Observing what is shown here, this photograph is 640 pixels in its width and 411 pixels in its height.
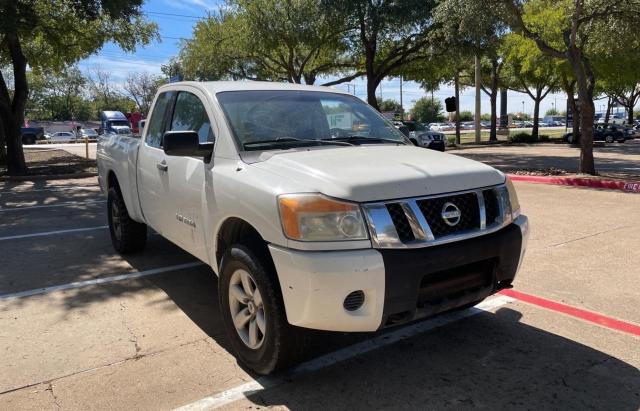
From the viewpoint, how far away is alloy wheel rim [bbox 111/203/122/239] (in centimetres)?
604

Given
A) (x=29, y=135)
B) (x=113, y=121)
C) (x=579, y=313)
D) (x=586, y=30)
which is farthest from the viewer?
(x=29, y=135)

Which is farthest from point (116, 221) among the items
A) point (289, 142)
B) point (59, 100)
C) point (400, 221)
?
point (59, 100)

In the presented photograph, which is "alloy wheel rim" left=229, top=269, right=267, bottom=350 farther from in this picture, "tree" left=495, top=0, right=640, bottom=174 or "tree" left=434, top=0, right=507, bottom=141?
"tree" left=495, top=0, right=640, bottom=174

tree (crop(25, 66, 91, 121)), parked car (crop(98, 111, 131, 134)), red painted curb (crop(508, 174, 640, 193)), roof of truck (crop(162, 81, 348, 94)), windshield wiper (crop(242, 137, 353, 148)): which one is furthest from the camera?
tree (crop(25, 66, 91, 121))

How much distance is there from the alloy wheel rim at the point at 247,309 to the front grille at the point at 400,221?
35.4 inches

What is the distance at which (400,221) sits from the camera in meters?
2.91

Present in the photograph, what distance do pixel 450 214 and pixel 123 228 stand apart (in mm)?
4202

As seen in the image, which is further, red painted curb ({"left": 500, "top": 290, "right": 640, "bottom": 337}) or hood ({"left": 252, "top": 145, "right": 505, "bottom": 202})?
red painted curb ({"left": 500, "top": 290, "right": 640, "bottom": 337})

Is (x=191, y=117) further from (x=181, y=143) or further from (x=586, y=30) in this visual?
(x=586, y=30)

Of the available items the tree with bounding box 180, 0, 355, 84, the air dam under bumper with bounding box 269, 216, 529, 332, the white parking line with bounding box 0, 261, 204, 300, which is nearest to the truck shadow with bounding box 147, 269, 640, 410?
the air dam under bumper with bounding box 269, 216, 529, 332

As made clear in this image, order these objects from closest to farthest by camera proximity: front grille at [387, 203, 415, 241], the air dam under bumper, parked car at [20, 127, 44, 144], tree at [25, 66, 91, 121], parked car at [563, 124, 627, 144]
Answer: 1. the air dam under bumper
2. front grille at [387, 203, 415, 241]
3. parked car at [563, 124, 627, 144]
4. parked car at [20, 127, 44, 144]
5. tree at [25, 66, 91, 121]

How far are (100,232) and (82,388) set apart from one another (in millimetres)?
4904

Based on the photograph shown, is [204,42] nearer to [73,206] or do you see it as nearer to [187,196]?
[73,206]

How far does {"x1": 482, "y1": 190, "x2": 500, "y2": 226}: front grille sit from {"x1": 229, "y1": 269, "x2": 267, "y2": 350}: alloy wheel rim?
1510 millimetres
